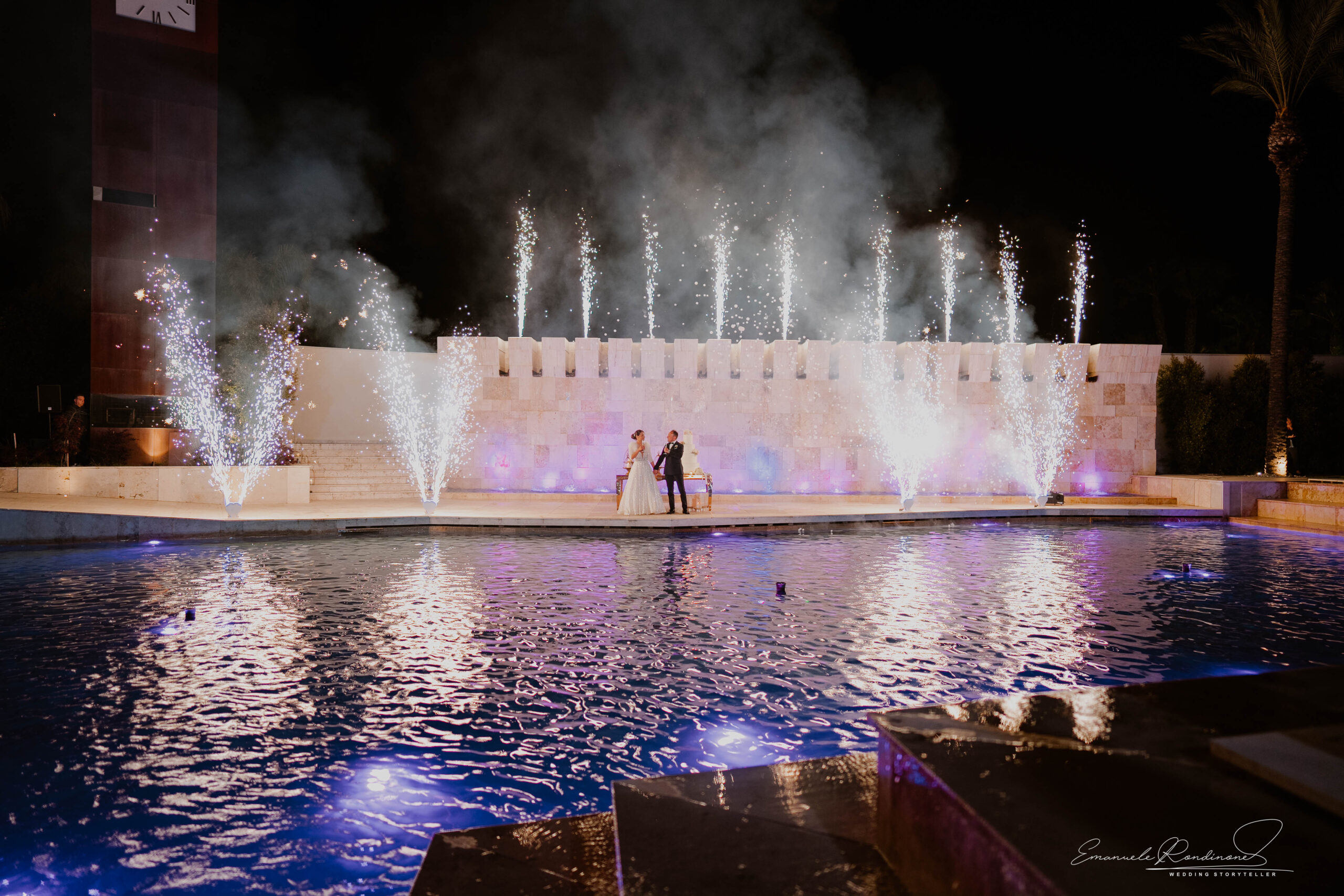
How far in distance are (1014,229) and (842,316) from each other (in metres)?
10.0

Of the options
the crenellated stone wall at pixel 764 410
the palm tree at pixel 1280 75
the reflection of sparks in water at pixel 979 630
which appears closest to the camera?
the reflection of sparks in water at pixel 979 630

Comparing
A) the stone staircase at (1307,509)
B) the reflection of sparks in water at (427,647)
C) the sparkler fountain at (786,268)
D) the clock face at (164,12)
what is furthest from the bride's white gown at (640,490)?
the clock face at (164,12)

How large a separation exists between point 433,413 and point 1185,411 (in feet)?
55.3

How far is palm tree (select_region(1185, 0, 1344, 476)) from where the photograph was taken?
1431cm

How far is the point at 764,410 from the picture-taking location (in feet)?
49.7

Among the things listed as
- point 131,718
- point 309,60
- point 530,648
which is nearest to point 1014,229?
point 309,60

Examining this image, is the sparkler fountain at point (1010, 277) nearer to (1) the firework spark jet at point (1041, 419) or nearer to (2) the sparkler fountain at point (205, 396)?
(1) the firework spark jet at point (1041, 419)

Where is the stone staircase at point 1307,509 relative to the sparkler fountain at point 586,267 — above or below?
below

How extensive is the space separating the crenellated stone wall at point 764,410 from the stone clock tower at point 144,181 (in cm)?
416

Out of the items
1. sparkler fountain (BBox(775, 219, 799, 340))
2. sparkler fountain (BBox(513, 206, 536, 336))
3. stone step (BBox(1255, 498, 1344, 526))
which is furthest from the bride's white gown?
stone step (BBox(1255, 498, 1344, 526))

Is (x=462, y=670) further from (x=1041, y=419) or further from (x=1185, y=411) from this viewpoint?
(x=1185, y=411)

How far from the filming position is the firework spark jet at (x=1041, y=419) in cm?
1531

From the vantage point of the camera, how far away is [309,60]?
852 inches

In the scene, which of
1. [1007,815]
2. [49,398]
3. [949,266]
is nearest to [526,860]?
[1007,815]
